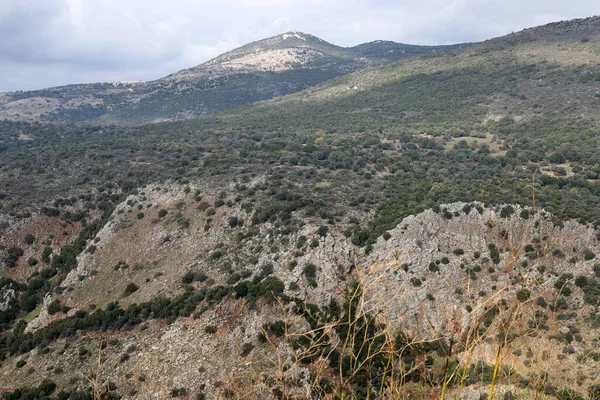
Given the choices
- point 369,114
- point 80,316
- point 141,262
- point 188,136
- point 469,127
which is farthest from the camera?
point 369,114

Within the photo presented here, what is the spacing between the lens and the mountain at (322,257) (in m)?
5.98

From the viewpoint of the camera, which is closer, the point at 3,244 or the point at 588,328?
the point at 588,328

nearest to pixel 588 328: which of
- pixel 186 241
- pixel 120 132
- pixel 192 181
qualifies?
pixel 186 241

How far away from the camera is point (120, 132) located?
8988 centimetres

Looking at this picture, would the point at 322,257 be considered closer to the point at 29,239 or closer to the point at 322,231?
the point at 322,231

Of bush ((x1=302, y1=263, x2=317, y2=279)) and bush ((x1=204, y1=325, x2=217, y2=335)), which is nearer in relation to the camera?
bush ((x1=204, y1=325, x2=217, y2=335))

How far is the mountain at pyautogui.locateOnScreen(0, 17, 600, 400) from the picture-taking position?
598 cm

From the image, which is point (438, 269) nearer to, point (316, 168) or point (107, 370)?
point (107, 370)

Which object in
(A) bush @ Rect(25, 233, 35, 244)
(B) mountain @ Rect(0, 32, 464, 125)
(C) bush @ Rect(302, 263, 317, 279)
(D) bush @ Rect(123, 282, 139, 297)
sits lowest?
(D) bush @ Rect(123, 282, 139, 297)

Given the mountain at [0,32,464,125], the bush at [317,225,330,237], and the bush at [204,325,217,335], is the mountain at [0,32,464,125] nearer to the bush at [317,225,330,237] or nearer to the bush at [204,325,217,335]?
the bush at [317,225,330,237]

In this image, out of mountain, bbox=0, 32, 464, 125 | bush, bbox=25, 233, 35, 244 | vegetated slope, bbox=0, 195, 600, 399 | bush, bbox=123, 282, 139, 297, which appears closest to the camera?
vegetated slope, bbox=0, 195, 600, 399

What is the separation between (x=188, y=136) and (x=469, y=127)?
5316cm

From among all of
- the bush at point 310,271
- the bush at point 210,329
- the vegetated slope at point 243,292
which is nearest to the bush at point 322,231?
the vegetated slope at point 243,292

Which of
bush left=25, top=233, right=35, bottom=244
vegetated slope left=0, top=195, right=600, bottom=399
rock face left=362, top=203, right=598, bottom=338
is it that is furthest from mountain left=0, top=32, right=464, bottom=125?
rock face left=362, top=203, right=598, bottom=338
